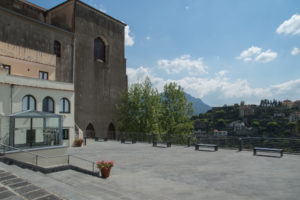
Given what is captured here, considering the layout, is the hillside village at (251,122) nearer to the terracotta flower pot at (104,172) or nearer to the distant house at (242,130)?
the distant house at (242,130)

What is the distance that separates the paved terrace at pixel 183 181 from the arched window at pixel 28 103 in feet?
35.3

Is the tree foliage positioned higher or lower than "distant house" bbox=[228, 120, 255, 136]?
higher

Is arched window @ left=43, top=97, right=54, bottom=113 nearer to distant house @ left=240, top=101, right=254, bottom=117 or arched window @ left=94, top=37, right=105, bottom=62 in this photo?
arched window @ left=94, top=37, right=105, bottom=62

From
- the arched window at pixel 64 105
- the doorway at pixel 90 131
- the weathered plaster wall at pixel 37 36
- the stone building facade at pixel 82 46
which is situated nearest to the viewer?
the arched window at pixel 64 105

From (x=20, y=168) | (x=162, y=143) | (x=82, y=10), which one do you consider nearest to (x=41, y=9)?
(x=82, y=10)

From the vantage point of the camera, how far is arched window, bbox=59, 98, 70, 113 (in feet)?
83.9

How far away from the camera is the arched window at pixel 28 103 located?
21.5 meters

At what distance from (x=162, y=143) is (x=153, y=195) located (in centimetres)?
1898

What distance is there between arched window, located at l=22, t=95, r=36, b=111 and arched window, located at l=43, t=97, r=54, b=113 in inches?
53.6

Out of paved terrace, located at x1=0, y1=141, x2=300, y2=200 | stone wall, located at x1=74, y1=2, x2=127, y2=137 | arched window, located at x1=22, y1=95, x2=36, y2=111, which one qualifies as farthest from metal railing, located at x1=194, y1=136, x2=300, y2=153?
stone wall, located at x1=74, y1=2, x2=127, y2=137

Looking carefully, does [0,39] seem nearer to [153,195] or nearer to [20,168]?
[20,168]

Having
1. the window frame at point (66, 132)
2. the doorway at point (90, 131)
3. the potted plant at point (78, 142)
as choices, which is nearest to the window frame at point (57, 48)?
the doorway at point (90, 131)

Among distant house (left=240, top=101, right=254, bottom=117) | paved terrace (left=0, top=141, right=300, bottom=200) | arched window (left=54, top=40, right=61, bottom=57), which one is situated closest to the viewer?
paved terrace (left=0, top=141, right=300, bottom=200)

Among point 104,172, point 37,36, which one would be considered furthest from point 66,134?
point 104,172
